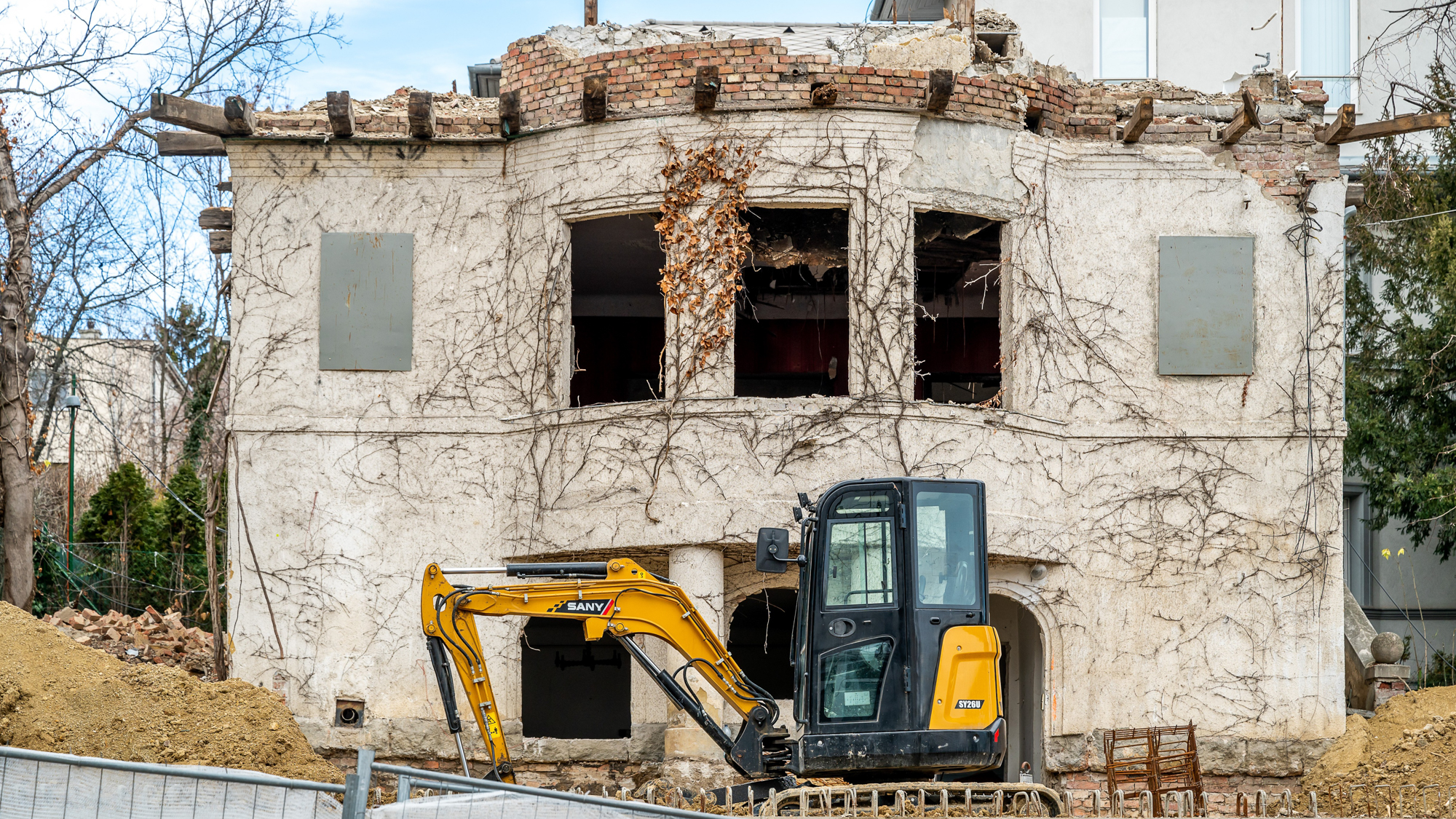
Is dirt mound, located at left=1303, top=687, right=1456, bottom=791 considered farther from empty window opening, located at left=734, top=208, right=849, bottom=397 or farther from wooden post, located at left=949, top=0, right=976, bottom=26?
empty window opening, located at left=734, top=208, right=849, bottom=397

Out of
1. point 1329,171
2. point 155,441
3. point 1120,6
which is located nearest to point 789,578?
point 1329,171

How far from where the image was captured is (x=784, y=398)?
51.0 ft

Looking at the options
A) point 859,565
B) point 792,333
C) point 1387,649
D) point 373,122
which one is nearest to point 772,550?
point 859,565

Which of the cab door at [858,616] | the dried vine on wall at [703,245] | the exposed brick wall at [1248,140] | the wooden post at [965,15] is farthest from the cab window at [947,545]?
the wooden post at [965,15]

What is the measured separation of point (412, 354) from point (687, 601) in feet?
16.9

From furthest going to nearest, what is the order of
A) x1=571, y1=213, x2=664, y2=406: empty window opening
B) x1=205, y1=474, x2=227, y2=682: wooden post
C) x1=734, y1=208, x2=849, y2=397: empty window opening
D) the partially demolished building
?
1. x1=571, y1=213, x2=664, y2=406: empty window opening
2. x1=734, y1=208, x2=849, y2=397: empty window opening
3. x1=205, y1=474, x2=227, y2=682: wooden post
4. the partially demolished building

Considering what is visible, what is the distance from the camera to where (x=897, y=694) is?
11.5 m

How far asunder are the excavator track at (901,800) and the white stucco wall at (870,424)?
3383 millimetres

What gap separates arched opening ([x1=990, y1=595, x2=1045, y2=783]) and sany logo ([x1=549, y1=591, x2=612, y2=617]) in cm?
621

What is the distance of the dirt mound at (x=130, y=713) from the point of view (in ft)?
41.9

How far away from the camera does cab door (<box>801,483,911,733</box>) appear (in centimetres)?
1149

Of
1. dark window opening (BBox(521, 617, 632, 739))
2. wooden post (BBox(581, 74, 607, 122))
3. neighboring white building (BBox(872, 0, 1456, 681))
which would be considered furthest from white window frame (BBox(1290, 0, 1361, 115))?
wooden post (BBox(581, 74, 607, 122))

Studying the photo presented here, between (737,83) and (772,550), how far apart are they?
19.2 feet

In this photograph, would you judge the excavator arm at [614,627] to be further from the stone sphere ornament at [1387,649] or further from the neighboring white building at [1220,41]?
the neighboring white building at [1220,41]
